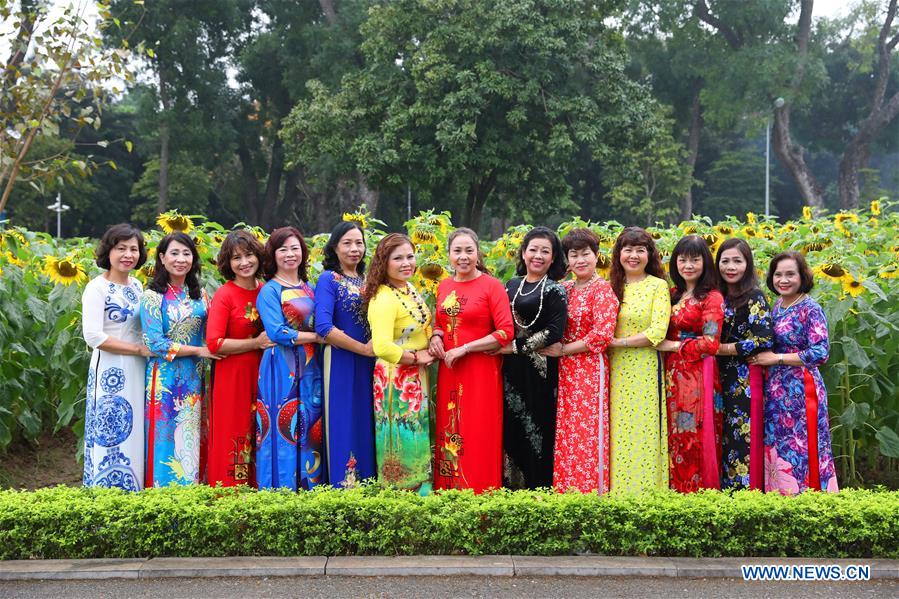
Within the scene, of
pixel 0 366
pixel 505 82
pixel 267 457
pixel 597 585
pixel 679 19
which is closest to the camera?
pixel 597 585

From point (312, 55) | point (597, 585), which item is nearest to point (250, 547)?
point (597, 585)

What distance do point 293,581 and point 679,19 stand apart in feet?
109

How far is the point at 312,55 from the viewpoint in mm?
29359

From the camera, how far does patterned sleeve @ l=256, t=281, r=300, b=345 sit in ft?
14.3

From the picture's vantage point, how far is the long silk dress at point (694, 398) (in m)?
4.44

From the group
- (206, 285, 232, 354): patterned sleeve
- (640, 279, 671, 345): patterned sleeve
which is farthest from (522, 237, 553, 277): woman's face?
(206, 285, 232, 354): patterned sleeve

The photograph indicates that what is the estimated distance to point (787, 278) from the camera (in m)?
4.57

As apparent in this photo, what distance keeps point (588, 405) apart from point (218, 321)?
6.34ft

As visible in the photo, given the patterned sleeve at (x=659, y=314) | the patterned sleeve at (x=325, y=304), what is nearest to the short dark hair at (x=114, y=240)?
the patterned sleeve at (x=325, y=304)

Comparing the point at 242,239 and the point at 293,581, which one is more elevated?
the point at 242,239

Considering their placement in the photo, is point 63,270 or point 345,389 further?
point 63,270

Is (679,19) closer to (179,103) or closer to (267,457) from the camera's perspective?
(179,103)

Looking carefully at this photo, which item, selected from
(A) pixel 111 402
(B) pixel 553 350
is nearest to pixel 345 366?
(B) pixel 553 350

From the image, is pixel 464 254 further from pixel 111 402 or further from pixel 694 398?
pixel 111 402
